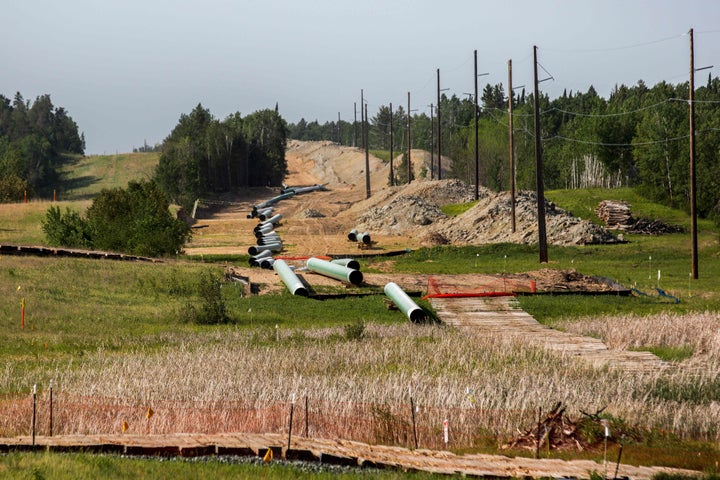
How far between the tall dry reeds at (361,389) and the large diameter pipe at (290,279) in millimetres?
12676

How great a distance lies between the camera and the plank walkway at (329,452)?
56.2 ft

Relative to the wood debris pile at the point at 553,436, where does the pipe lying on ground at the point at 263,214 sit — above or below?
above

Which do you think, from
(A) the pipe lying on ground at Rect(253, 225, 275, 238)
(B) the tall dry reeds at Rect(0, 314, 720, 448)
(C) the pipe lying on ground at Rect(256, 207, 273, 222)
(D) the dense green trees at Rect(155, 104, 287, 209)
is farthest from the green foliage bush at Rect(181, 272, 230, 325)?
(D) the dense green trees at Rect(155, 104, 287, 209)

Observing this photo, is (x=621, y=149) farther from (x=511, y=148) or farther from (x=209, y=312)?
(x=209, y=312)

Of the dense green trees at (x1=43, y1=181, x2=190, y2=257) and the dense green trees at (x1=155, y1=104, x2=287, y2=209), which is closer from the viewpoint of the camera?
the dense green trees at (x1=43, y1=181, x2=190, y2=257)

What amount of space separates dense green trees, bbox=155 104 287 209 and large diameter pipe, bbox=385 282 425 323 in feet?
225

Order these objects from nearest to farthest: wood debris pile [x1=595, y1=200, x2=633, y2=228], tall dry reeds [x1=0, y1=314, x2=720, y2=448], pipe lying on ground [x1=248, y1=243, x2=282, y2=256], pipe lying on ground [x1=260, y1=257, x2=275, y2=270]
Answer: tall dry reeds [x1=0, y1=314, x2=720, y2=448]
pipe lying on ground [x1=260, y1=257, x2=275, y2=270]
pipe lying on ground [x1=248, y1=243, x2=282, y2=256]
wood debris pile [x1=595, y1=200, x2=633, y2=228]

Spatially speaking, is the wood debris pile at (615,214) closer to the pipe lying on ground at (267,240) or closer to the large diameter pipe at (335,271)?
the pipe lying on ground at (267,240)

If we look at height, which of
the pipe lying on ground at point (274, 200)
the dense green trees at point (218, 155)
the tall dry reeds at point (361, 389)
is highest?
the dense green trees at point (218, 155)

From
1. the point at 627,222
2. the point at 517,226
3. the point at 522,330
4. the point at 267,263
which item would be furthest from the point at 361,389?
the point at 627,222

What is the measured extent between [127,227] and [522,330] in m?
35.2

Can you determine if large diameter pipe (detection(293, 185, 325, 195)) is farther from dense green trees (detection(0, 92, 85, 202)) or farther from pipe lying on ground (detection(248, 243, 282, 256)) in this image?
pipe lying on ground (detection(248, 243, 282, 256))

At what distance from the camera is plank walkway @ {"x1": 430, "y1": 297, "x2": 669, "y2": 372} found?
92.2ft

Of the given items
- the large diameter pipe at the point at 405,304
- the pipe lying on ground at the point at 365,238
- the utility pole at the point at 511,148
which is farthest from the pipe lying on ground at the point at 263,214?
the large diameter pipe at the point at 405,304
